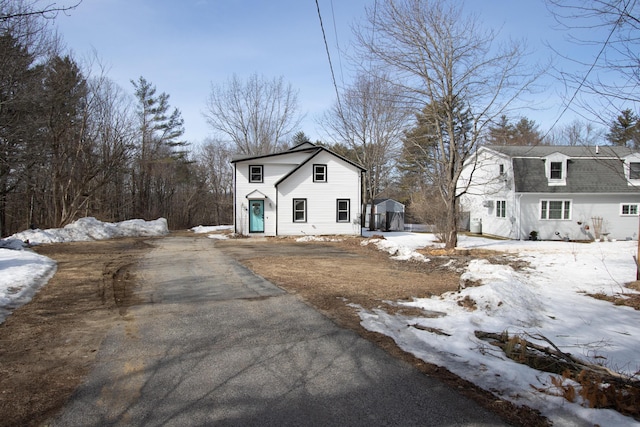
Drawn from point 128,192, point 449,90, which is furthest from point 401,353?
point 128,192

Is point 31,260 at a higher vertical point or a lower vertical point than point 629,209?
lower

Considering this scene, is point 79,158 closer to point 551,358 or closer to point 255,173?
point 255,173

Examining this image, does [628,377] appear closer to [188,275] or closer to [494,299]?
[494,299]

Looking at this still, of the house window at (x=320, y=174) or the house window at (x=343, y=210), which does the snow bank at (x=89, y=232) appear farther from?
the house window at (x=343, y=210)

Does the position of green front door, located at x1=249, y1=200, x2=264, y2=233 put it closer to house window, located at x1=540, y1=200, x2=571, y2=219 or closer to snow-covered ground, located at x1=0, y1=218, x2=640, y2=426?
snow-covered ground, located at x1=0, y1=218, x2=640, y2=426

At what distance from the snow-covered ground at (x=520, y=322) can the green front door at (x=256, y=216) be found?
45.1 ft

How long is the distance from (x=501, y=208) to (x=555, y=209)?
2988 mm

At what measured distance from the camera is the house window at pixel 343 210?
81.3 ft

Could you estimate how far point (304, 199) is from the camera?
2455 cm

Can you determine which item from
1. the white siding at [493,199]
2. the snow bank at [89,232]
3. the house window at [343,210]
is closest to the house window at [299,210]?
the house window at [343,210]

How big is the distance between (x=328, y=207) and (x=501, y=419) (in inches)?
849

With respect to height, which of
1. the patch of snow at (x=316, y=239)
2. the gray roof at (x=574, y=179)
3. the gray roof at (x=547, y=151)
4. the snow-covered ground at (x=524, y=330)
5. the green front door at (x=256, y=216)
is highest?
the gray roof at (x=547, y=151)

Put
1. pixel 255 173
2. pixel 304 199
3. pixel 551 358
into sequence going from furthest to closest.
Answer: pixel 255 173
pixel 304 199
pixel 551 358

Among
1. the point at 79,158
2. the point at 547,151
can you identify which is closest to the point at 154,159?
the point at 79,158
